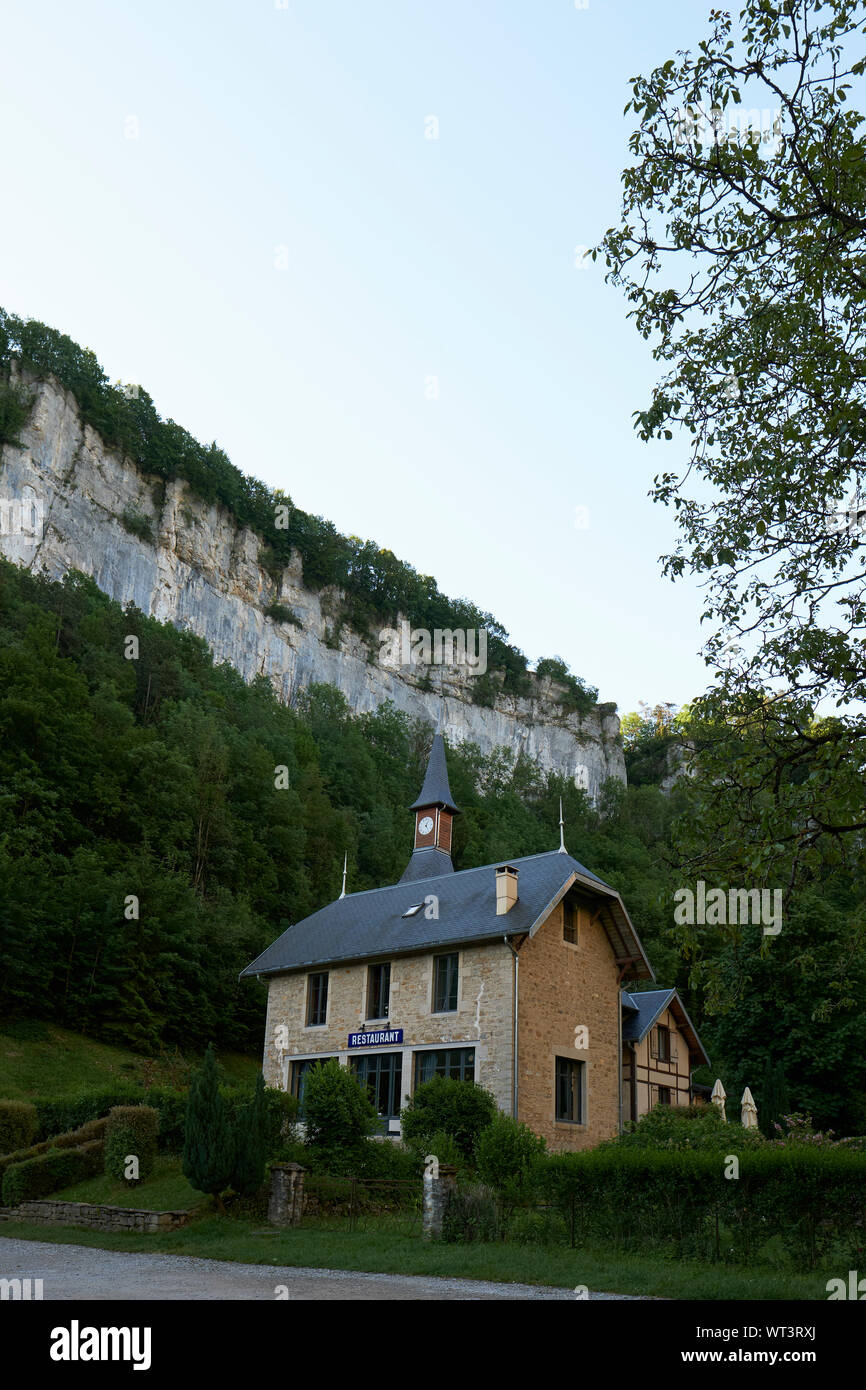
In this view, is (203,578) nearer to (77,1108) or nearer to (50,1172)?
(77,1108)

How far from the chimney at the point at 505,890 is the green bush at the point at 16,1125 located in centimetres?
1059

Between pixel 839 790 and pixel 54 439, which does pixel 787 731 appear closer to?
pixel 839 790

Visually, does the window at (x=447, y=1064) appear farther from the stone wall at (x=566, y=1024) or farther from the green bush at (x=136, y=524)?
the green bush at (x=136, y=524)

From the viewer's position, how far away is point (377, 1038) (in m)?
24.1

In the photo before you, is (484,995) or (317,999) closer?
(484,995)

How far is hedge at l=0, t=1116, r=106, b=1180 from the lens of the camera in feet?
62.5

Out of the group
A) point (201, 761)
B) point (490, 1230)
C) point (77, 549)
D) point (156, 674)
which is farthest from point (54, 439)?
point (490, 1230)

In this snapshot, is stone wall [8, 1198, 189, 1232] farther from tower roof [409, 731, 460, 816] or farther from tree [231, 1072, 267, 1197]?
tower roof [409, 731, 460, 816]

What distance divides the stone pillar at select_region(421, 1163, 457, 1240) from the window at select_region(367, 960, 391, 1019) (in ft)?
35.8

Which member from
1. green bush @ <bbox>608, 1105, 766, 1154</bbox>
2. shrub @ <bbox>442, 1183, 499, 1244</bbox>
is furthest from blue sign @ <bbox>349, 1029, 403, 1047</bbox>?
shrub @ <bbox>442, 1183, 499, 1244</bbox>

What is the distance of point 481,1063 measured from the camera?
71.9 feet

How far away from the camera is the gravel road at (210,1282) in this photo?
30.2ft

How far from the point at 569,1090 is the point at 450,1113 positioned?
167 inches

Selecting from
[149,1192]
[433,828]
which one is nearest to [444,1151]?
[149,1192]
